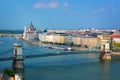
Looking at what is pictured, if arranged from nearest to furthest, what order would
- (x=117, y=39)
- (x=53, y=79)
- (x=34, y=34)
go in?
(x=53, y=79)
(x=117, y=39)
(x=34, y=34)

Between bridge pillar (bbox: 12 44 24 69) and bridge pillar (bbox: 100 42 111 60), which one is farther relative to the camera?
bridge pillar (bbox: 100 42 111 60)

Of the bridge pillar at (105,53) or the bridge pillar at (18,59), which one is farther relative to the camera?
the bridge pillar at (105,53)

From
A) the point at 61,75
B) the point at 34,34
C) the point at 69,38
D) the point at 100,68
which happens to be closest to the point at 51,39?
the point at 69,38

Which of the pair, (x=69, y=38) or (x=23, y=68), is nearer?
(x=23, y=68)

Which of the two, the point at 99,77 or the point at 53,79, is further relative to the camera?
the point at 99,77

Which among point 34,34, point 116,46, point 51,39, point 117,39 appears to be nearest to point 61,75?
point 116,46

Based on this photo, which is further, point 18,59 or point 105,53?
point 105,53

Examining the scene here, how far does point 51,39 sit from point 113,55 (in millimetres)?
10120

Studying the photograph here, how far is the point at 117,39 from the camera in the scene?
20.2 m

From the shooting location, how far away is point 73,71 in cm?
979

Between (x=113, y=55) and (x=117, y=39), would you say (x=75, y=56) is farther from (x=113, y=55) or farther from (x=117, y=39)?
(x=117, y=39)

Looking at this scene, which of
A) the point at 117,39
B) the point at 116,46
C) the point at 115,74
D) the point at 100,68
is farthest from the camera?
the point at 117,39

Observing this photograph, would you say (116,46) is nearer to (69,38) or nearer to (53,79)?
(69,38)

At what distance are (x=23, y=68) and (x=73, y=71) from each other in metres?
1.26
